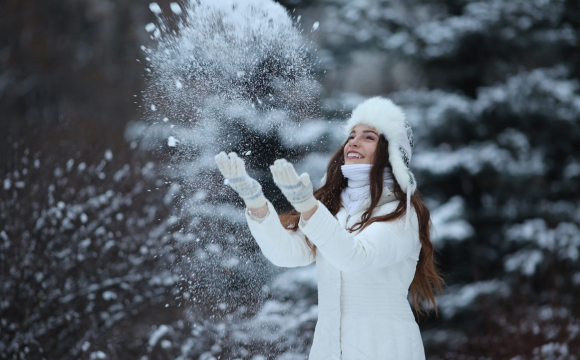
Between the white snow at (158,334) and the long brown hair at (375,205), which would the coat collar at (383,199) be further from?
the white snow at (158,334)

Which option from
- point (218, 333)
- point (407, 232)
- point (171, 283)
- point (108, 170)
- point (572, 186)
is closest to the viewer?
point (407, 232)

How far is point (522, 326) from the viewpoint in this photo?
5.48 m

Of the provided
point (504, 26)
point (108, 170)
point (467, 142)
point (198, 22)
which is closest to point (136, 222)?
point (108, 170)

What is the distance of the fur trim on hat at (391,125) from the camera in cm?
201

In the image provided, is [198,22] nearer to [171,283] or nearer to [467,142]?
[171,283]

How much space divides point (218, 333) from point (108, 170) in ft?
7.31

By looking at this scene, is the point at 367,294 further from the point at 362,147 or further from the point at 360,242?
the point at 362,147

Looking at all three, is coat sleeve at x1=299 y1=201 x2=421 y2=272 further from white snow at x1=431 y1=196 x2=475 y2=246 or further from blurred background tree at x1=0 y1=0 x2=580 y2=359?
white snow at x1=431 y1=196 x2=475 y2=246

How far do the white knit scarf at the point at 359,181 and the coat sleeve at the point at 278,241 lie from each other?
0.26 meters

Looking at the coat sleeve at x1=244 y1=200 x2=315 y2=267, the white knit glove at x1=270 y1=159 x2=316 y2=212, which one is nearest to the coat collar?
the coat sleeve at x1=244 y1=200 x2=315 y2=267

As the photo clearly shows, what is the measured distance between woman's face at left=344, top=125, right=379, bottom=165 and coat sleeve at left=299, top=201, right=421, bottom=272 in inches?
13.1

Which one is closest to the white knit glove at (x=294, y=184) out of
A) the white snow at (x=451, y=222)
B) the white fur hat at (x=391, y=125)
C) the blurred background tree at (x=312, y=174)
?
the white fur hat at (x=391, y=125)

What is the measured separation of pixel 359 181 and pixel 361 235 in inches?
13.8

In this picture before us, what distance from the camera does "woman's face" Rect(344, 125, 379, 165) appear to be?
209cm
